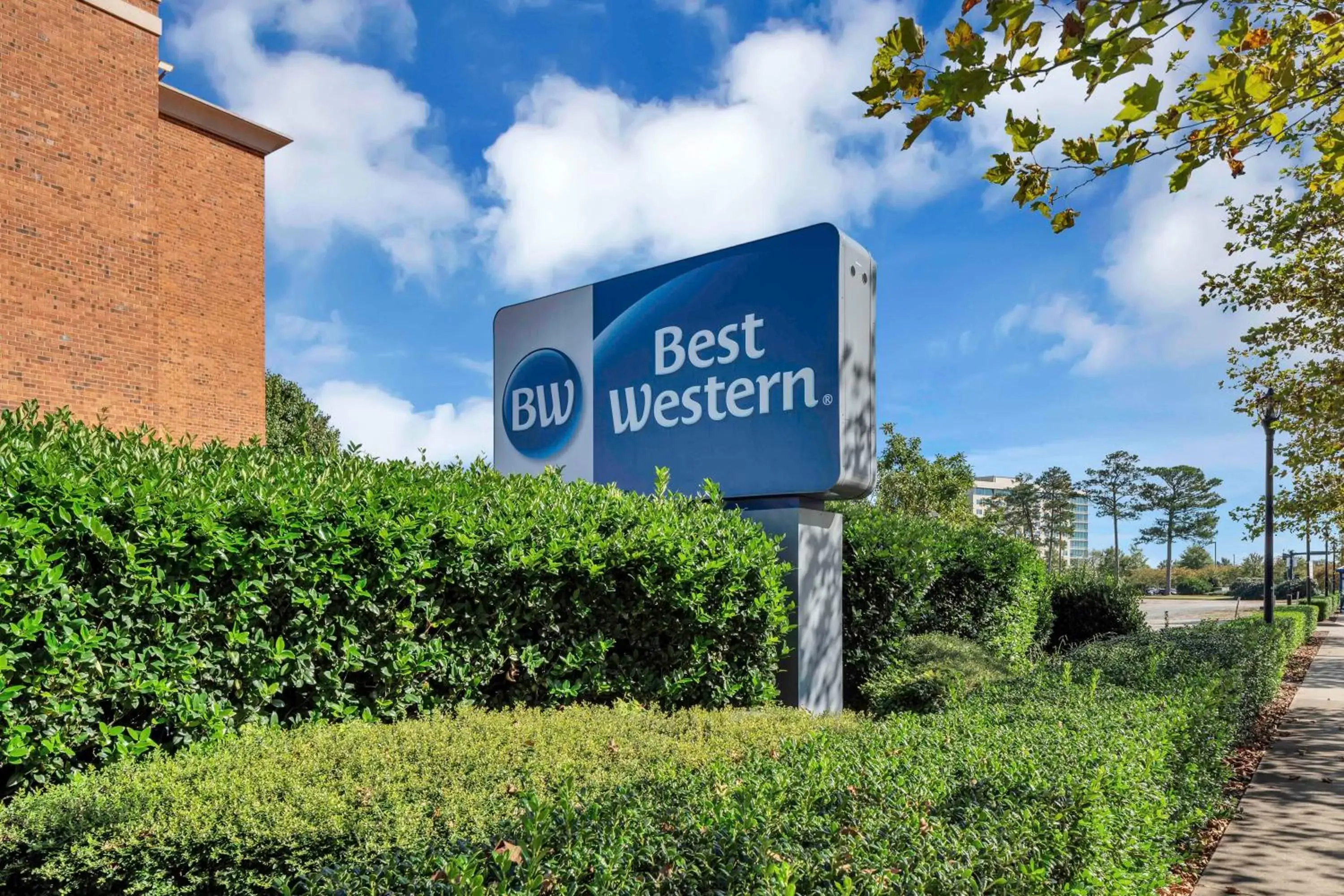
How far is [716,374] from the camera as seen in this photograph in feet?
27.8

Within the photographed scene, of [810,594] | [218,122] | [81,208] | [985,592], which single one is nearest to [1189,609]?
[985,592]

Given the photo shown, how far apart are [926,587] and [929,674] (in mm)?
1584

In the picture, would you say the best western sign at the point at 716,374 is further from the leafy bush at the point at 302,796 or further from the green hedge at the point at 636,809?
the leafy bush at the point at 302,796

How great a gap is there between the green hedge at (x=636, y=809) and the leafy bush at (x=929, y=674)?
2.38m

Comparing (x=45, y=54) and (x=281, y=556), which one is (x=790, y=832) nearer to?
(x=281, y=556)

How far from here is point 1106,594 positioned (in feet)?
53.7

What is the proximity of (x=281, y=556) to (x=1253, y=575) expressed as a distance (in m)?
96.4

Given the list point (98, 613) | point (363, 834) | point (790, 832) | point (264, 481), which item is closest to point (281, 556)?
point (264, 481)

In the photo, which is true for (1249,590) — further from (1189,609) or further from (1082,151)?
(1082,151)

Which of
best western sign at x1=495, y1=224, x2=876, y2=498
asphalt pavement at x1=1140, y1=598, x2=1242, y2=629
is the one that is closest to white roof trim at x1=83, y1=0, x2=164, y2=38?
best western sign at x1=495, y1=224, x2=876, y2=498

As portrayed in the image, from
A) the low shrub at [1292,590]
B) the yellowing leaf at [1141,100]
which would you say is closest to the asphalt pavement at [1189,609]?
the low shrub at [1292,590]

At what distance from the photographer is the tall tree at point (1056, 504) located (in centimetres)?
10419

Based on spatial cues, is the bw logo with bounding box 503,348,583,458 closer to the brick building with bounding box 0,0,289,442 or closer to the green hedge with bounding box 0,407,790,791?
the green hedge with bounding box 0,407,790,791

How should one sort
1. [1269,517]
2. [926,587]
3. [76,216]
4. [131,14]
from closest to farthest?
[926,587], [76,216], [131,14], [1269,517]
